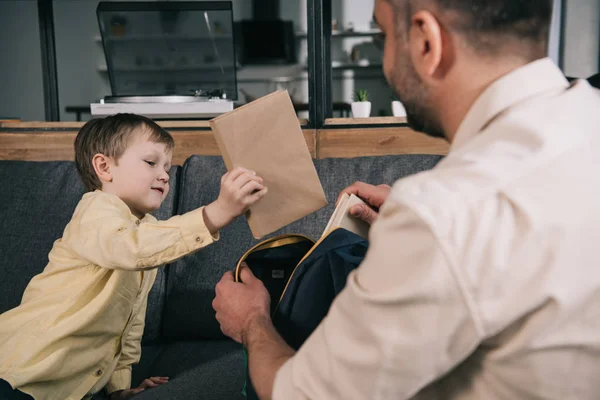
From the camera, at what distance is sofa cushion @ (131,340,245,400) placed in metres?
1.38

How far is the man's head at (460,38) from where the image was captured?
2.33ft

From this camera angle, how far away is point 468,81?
0.74 metres

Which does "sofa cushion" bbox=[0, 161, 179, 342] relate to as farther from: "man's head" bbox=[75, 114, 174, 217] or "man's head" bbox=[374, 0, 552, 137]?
"man's head" bbox=[374, 0, 552, 137]

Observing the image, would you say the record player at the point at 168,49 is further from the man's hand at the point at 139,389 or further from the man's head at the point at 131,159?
the man's hand at the point at 139,389

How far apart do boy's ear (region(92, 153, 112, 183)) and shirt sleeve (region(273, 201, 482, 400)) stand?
99 centimetres

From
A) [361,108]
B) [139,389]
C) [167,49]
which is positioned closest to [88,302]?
[139,389]

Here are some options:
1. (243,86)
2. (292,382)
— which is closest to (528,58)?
(292,382)

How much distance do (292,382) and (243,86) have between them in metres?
7.21

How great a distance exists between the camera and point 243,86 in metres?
7.68

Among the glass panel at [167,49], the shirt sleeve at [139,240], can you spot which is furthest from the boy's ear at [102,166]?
the glass panel at [167,49]

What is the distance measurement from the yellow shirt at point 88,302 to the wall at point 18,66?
6.27 metres

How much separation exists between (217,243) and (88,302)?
1.64 feet

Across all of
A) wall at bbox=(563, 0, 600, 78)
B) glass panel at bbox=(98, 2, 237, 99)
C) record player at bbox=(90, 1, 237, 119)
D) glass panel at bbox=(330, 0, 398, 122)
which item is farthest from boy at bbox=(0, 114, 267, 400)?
glass panel at bbox=(330, 0, 398, 122)

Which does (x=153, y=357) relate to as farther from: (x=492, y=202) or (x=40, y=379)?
(x=492, y=202)
